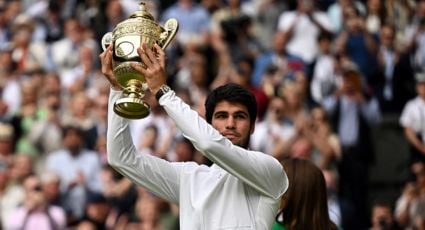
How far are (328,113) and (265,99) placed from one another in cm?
72

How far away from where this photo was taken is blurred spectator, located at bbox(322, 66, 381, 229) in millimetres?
14680

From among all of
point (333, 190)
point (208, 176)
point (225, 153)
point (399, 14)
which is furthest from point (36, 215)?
point (225, 153)

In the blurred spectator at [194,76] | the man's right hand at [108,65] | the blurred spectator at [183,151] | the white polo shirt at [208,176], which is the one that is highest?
the blurred spectator at [194,76]

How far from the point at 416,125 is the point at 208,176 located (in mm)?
8177

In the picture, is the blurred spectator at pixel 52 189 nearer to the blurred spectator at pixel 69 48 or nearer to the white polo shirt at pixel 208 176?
the blurred spectator at pixel 69 48

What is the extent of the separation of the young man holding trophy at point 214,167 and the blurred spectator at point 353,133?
24.1 feet

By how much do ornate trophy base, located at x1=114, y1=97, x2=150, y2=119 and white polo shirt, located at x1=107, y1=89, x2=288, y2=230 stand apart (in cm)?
10

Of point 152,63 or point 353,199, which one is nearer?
point 152,63

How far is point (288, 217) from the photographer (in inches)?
301

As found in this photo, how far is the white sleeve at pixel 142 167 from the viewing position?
715 cm

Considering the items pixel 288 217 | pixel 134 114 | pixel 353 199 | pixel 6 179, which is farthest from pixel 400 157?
pixel 134 114

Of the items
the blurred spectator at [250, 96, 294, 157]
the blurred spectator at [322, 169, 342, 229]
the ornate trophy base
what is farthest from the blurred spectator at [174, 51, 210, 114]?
the ornate trophy base

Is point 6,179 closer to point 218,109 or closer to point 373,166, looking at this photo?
point 373,166

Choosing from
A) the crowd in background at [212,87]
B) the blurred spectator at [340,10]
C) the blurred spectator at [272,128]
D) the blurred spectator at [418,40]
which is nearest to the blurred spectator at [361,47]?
the crowd in background at [212,87]
